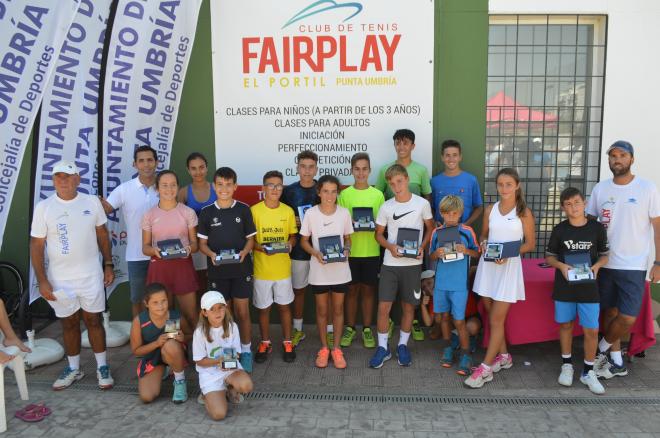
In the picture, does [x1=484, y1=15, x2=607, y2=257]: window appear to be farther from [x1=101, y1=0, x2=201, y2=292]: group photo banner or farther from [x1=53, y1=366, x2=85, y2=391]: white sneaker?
[x1=53, y1=366, x2=85, y2=391]: white sneaker

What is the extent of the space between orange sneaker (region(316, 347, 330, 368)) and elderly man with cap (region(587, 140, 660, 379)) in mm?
2278

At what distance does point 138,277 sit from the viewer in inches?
188

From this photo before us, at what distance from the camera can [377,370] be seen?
4.55 metres

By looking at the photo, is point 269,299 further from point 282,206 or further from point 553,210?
point 553,210

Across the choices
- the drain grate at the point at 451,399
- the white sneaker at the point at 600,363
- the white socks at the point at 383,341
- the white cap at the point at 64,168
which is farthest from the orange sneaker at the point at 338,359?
the white cap at the point at 64,168

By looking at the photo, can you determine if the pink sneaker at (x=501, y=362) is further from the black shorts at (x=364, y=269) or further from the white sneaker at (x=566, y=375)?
the black shorts at (x=364, y=269)

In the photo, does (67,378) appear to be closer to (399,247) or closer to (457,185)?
(399,247)

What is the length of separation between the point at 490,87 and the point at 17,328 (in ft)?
19.0

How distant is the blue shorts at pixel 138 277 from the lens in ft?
15.6

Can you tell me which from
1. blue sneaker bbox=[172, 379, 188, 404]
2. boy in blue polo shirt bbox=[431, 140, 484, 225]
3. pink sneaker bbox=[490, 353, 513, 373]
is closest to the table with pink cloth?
pink sneaker bbox=[490, 353, 513, 373]

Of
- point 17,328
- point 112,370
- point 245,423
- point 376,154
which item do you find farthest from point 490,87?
point 17,328

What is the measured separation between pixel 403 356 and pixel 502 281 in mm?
1132

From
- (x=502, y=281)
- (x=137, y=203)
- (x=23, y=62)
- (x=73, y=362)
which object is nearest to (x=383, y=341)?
(x=502, y=281)

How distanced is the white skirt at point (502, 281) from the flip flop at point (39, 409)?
135 inches
